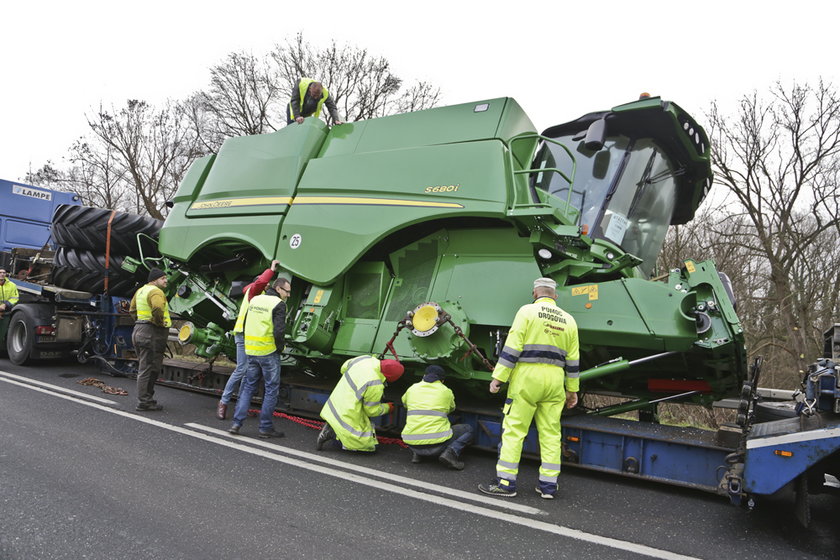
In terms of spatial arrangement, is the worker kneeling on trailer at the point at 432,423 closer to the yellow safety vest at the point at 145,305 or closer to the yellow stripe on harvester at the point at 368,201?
the yellow stripe on harvester at the point at 368,201

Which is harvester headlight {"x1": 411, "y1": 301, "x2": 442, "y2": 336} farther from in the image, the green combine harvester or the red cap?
the red cap

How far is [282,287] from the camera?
18.8 feet

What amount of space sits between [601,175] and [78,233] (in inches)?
317

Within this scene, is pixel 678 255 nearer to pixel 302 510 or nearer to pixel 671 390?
pixel 671 390

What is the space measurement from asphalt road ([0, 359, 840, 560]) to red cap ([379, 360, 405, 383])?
A: 707 millimetres

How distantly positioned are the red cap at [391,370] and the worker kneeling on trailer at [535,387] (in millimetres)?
1149

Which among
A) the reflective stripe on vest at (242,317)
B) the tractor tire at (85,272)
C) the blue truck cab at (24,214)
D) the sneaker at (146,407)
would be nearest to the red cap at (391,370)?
the reflective stripe on vest at (242,317)

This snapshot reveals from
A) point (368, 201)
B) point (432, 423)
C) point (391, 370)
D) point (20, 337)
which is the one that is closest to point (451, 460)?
point (432, 423)

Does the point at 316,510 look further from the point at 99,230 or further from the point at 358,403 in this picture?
the point at 99,230

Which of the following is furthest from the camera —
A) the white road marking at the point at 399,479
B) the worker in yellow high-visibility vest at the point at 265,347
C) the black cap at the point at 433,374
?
the worker in yellow high-visibility vest at the point at 265,347

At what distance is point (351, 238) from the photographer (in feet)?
18.2

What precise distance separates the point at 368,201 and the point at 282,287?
1253 mm

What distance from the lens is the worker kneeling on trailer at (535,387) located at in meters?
4.01

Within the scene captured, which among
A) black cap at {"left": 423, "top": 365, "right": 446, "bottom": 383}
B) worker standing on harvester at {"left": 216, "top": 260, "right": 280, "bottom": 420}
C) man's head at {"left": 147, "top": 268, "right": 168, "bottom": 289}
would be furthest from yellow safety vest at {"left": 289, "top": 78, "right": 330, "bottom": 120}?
black cap at {"left": 423, "top": 365, "right": 446, "bottom": 383}
